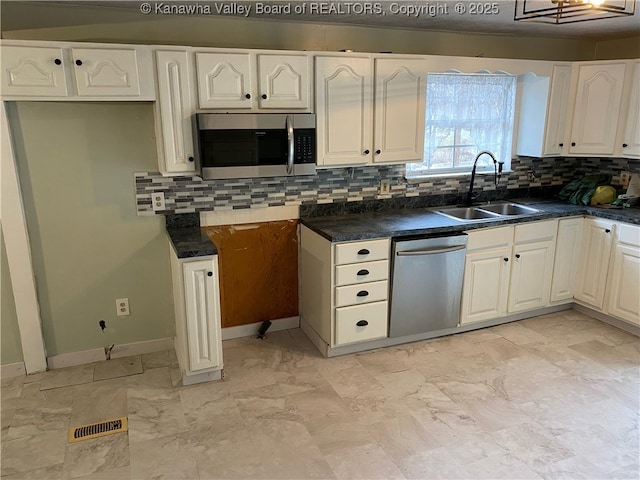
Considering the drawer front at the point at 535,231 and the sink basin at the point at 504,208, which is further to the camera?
the sink basin at the point at 504,208

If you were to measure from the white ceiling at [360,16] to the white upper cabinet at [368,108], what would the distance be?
28 cm

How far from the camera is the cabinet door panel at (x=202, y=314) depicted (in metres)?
2.83

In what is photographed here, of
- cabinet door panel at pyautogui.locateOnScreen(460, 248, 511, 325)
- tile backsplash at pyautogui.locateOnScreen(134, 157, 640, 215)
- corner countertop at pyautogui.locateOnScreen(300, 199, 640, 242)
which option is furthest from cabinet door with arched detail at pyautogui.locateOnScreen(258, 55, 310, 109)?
cabinet door panel at pyautogui.locateOnScreen(460, 248, 511, 325)

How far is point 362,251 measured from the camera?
10.5 feet

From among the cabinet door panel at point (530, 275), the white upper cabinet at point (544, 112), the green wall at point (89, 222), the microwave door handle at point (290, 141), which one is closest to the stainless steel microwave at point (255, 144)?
the microwave door handle at point (290, 141)

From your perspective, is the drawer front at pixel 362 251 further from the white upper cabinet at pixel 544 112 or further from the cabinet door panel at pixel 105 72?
the white upper cabinet at pixel 544 112

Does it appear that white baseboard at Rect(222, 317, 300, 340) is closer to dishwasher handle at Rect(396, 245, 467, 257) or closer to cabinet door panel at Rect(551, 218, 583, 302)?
dishwasher handle at Rect(396, 245, 467, 257)

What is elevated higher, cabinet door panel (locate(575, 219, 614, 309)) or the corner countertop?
the corner countertop

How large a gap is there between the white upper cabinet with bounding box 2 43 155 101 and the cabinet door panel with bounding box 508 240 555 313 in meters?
2.82

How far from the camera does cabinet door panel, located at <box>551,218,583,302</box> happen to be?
3863mm

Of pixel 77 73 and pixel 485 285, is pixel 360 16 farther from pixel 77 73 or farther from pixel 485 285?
pixel 485 285

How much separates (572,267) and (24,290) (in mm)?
3983

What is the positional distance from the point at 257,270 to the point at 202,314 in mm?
789

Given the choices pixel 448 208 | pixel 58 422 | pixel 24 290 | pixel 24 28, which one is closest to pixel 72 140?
pixel 24 28
